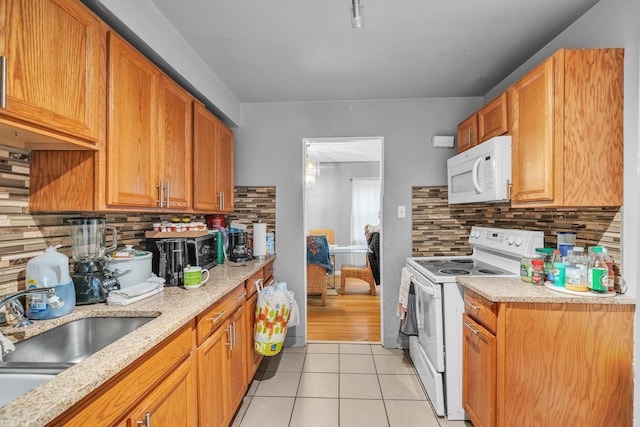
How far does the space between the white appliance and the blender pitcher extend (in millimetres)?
1844

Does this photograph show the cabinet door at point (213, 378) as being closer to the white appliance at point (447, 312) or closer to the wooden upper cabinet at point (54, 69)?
the wooden upper cabinet at point (54, 69)

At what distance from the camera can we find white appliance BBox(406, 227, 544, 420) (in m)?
2.00

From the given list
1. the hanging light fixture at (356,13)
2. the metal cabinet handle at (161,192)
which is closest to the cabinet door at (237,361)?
the metal cabinet handle at (161,192)

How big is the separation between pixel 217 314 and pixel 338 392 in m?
1.16

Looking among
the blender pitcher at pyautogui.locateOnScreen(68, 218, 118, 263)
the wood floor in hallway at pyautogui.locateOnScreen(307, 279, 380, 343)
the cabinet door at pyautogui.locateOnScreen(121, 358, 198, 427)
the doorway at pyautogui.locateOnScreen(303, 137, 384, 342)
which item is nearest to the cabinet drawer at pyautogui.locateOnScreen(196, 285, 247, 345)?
the cabinet door at pyautogui.locateOnScreen(121, 358, 198, 427)

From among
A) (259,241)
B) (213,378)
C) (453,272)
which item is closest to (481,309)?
(453,272)

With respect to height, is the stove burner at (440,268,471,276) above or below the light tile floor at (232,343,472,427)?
above

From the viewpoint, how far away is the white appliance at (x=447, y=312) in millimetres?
1997

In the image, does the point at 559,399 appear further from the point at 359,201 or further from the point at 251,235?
the point at 359,201

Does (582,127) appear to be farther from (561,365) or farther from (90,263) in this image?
(90,263)

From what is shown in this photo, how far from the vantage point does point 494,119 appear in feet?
7.20

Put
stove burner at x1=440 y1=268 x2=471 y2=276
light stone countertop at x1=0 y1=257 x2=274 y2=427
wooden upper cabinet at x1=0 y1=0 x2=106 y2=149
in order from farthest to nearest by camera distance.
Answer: stove burner at x1=440 y1=268 x2=471 y2=276
wooden upper cabinet at x1=0 y1=0 x2=106 y2=149
light stone countertop at x1=0 y1=257 x2=274 y2=427

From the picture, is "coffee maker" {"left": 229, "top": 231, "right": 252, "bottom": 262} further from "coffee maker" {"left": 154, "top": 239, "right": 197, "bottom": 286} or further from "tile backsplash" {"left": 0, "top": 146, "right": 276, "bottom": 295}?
"tile backsplash" {"left": 0, "top": 146, "right": 276, "bottom": 295}

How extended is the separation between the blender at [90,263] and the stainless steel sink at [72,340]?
16cm
